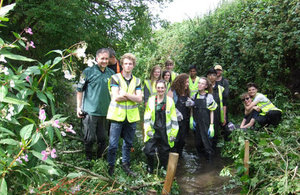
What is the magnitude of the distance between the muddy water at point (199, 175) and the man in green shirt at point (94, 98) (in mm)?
1657

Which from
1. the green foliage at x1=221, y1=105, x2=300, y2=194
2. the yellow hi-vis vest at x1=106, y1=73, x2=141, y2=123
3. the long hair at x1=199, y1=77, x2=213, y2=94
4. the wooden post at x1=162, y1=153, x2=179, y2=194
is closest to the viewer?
the green foliage at x1=221, y1=105, x2=300, y2=194

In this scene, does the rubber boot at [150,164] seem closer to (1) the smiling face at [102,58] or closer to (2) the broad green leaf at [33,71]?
(1) the smiling face at [102,58]

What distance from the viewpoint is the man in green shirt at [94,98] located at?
496 cm

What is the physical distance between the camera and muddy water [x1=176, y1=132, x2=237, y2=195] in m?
4.94

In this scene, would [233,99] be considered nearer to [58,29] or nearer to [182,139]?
[182,139]

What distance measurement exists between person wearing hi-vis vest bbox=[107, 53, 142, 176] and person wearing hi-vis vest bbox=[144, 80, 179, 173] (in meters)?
0.35

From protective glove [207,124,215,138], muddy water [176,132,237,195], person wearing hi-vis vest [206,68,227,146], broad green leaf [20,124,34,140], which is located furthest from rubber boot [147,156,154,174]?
broad green leaf [20,124,34,140]

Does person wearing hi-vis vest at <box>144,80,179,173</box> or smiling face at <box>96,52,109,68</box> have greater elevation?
smiling face at <box>96,52,109,68</box>

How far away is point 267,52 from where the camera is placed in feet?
28.1

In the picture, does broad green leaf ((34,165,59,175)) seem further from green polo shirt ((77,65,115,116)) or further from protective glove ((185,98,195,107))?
protective glove ((185,98,195,107))

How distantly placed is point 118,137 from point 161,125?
82cm

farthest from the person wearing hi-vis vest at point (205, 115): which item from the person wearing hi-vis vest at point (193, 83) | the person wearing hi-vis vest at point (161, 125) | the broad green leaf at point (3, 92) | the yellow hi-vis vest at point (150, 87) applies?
the broad green leaf at point (3, 92)

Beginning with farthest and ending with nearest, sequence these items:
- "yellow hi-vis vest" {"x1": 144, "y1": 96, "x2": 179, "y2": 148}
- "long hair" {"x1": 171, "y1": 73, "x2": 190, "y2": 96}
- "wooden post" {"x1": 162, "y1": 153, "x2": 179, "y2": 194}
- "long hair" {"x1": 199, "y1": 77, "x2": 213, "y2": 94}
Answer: "long hair" {"x1": 199, "y1": 77, "x2": 213, "y2": 94} < "long hair" {"x1": 171, "y1": 73, "x2": 190, "y2": 96} < "yellow hi-vis vest" {"x1": 144, "y1": 96, "x2": 179, "y2": 148} < "wooden post" {"x1": 162, "y1": 153, "x2": 179, "y2": 194}

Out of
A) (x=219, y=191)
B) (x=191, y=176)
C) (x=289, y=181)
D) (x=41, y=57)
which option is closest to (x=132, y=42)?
(x=41, y=57)
